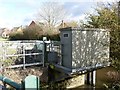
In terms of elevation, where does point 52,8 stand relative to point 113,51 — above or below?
above

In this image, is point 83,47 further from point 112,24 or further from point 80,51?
point 112,24

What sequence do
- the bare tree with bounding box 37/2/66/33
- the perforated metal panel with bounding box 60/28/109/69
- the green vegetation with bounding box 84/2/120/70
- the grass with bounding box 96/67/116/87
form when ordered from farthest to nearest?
the bare tree with bounding box 37/2/66/33 → the grass with bounding box 96/67/116/87 → the green vegetation with bounding box 84/2/120/70 → the perforated metal panel with bounding box 60/28/109/69

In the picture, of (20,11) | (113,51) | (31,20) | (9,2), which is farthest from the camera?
(31,20)

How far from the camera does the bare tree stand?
23.3m

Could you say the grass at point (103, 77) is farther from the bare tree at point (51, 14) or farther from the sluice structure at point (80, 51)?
the bare tree at point (51, 14)

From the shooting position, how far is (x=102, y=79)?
12695 mm

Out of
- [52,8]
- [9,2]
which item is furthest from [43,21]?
[9,2]

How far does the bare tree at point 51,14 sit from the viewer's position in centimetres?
2330

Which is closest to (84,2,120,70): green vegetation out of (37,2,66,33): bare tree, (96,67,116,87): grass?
(96,67,116,87): grass

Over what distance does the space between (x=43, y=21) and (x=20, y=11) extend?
131 inches

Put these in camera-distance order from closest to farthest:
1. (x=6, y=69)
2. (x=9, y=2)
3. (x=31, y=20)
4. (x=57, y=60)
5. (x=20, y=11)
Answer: (x=6, y=69)
(x=57, y=60)
(x=9, y=2)
(x=20, y=11)
(x=31, y=20)

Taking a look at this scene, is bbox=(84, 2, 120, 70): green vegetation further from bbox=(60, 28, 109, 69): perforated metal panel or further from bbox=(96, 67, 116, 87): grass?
bbox=(96, 67, 116, 87): grass

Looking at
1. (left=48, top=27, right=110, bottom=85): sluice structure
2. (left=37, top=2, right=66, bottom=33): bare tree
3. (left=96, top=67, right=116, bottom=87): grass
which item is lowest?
(left=96, top=67, right=116, bottom=87): grass

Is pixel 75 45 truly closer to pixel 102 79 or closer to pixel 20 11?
pixel 102 79
